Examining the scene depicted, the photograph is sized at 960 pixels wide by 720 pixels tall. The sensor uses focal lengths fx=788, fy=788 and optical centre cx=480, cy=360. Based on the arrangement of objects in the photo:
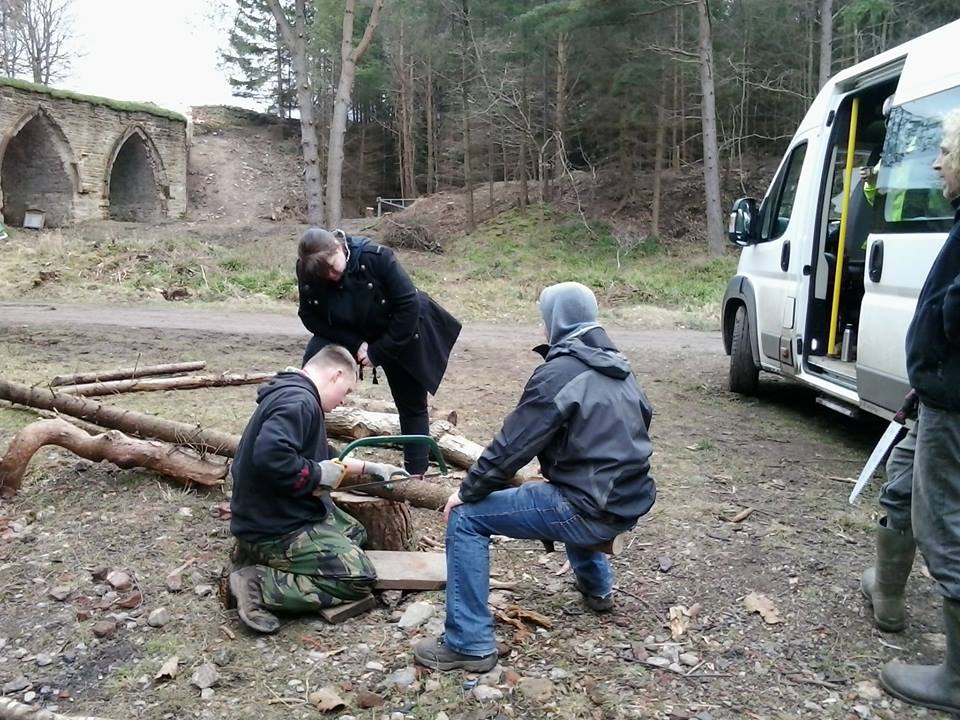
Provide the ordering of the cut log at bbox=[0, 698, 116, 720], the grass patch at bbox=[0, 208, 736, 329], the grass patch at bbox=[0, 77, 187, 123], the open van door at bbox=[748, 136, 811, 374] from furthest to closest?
the grass patch at bbox=[0, 77, 187, 123]
the grass patch at bbox=[0, 208, 736, 329]
the open van door at bbox=[748, 136, 811, 374]
the cut log at bbox=[0, 698, 116, 720]

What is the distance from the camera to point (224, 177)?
3556 centimetres

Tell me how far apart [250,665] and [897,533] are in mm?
2663

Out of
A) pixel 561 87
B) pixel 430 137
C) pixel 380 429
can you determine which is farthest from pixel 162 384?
pixel 430 137

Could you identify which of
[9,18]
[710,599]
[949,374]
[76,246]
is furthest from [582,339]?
[9,18]

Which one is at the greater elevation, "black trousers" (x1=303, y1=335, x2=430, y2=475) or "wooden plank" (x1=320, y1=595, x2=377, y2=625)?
"black trousers" (x1=303, y1=335, x2=430, y2=475)

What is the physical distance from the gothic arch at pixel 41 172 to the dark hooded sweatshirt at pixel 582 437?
95.2ft

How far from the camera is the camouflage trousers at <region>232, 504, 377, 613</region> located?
3.35 meters

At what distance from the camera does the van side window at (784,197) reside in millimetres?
6590

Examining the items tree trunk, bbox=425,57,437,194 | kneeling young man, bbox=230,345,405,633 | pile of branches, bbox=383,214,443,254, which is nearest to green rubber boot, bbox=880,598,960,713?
kneeling young man, bbox=230,345,405,633

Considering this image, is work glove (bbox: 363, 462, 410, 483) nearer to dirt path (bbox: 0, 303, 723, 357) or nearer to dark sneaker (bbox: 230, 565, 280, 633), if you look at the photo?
dark sneaker (bbox: 230, 565, 280, 633)

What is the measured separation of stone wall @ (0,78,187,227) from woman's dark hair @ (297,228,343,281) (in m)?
25.8

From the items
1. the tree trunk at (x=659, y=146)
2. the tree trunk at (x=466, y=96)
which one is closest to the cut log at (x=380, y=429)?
the tree trunk at (x=659, y=146)

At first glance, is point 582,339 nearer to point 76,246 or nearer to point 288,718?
point 288,718

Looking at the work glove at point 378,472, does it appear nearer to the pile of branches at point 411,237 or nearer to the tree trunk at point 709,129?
the tree trunk at point 709,129
